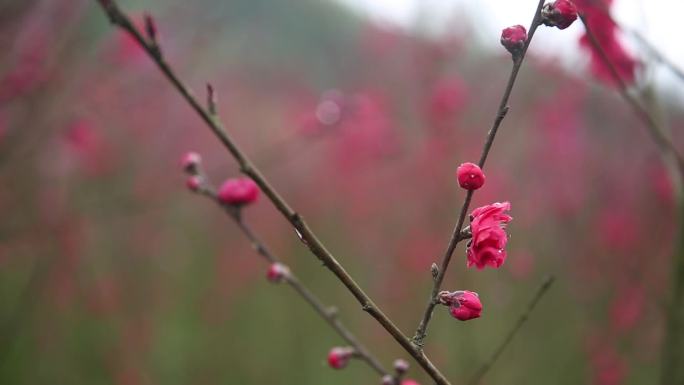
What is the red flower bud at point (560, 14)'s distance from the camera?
2.49 ft

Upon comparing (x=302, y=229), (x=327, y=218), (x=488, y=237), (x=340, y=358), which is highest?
(x=302, y=229)

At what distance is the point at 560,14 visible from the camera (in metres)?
0.76

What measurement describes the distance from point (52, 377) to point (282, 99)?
7226 mm

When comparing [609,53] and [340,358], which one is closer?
[340,358]

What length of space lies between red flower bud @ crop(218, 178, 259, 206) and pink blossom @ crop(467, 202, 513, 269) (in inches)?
20.8

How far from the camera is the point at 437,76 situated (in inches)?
153

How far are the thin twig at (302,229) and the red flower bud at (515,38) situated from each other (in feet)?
1.10

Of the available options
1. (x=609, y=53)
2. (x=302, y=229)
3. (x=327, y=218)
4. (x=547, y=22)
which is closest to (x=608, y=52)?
(x=609, y=53)

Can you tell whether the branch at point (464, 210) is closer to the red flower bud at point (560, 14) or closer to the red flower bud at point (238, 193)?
the red flower bud at point (560, 14)

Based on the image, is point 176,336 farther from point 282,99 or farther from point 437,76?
point 282,99

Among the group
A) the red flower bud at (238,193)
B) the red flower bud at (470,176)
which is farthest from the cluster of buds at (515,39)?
the red flower bud at (238,193)

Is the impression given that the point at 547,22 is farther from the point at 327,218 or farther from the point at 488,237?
the point at 327,218

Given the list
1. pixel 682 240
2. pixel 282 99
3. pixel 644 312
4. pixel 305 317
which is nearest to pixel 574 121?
pixel 644 312

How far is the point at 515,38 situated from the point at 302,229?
35 cm
